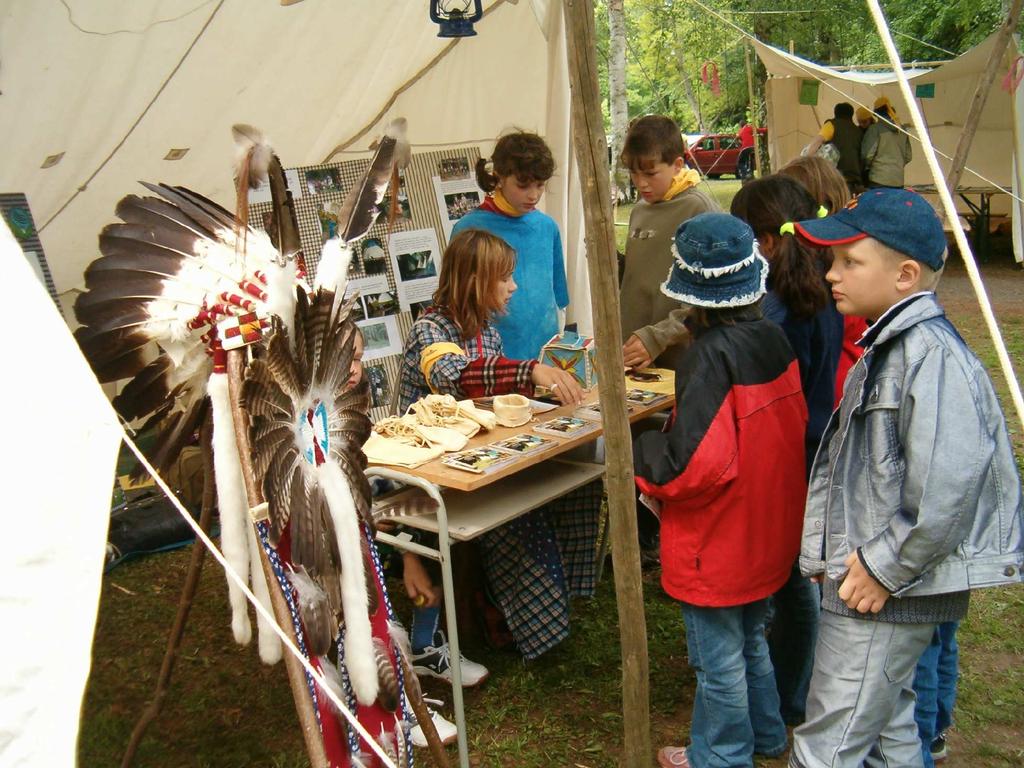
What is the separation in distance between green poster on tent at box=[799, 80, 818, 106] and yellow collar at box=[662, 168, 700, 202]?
8.38 metres

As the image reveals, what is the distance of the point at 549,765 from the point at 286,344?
1652 millimetres

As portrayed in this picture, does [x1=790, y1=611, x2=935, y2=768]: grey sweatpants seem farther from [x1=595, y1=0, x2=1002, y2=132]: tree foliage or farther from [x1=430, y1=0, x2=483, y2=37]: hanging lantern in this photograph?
[x1=595, y1=0, x2=1002, y2=132]: tree foliage

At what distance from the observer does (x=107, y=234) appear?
1.59 m

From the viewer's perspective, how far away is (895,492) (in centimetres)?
173

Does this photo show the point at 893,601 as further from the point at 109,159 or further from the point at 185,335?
the point at 109,159

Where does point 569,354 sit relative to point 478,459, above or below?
above

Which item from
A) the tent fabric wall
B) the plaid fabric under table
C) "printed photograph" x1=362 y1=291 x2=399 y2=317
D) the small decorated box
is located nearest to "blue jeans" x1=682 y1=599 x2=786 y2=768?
the plaid fabric under table

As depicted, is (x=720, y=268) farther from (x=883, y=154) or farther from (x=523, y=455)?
(x=883, y=154)

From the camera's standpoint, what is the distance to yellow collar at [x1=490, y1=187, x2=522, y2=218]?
3.24 m

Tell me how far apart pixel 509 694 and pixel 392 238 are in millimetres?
2095

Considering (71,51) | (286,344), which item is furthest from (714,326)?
(71,51)

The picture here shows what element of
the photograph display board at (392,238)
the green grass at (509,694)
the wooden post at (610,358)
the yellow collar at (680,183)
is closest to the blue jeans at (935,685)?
the green grass at (509,694)

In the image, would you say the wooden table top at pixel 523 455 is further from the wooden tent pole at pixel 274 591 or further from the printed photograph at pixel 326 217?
the printed photograph at pixel 326 217

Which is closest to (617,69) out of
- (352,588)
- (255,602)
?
(352,588)
